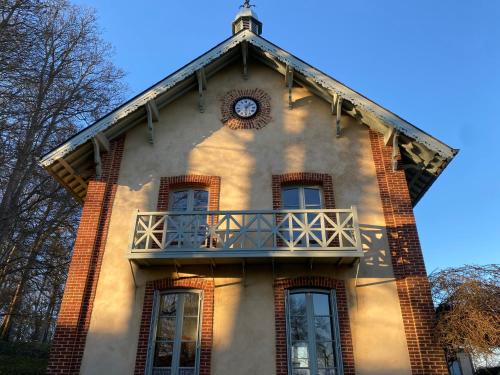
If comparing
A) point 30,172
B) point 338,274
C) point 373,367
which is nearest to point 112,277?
point 338,274

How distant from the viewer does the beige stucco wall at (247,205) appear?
9406mm

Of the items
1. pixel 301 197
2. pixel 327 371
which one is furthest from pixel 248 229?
pixel 327 371

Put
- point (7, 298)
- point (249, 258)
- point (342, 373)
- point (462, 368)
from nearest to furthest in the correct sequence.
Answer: point (342, 373)
point (249, 258)
point (462, 368)
point (7, 298)

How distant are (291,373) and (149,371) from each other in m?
3.17

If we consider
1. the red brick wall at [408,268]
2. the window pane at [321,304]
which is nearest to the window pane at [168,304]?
the window pane at [321,304]

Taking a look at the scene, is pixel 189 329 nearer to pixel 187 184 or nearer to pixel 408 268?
Result: pixel 187 184

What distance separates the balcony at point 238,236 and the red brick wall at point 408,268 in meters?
1.18

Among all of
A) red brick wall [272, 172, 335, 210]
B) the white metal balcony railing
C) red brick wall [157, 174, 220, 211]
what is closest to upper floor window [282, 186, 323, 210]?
red brick wall [272, 172, 335, 210]

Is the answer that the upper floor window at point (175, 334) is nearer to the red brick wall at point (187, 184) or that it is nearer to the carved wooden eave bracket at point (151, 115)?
the red brick wall at point (187, 184)

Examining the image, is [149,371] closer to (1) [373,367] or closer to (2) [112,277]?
(2) [112,277]

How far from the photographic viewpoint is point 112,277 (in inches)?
411

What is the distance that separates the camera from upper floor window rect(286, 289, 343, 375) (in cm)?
923

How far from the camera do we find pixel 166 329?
32.6 feet

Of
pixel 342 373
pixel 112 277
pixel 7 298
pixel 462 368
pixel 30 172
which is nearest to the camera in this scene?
pixel 342 373
